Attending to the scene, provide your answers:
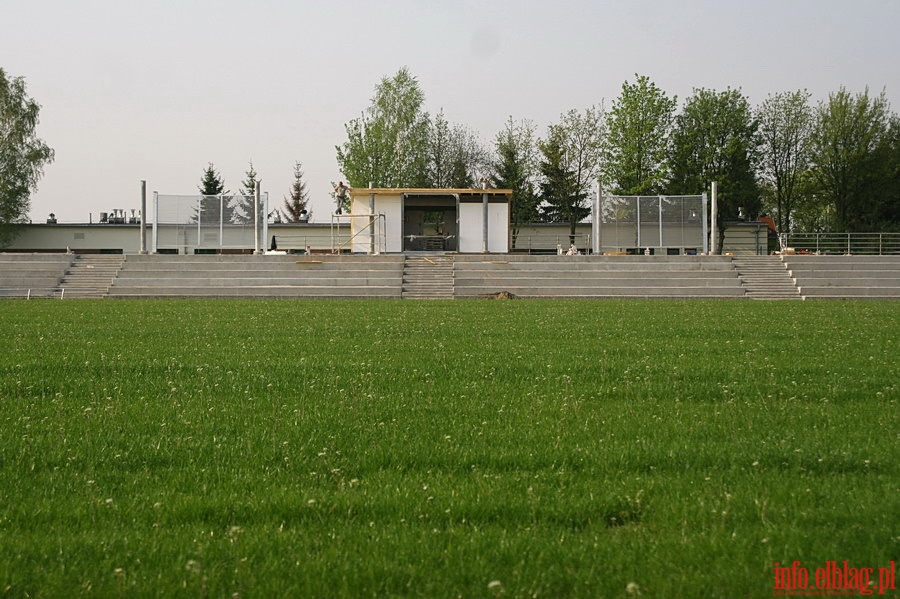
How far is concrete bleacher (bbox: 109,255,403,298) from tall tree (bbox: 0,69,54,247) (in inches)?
1044

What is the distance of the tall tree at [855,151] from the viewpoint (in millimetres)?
62594

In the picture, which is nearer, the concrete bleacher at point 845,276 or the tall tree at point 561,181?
the concrete bleacher at point 845,276

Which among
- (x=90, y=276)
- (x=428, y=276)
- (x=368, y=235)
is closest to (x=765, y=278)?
(x=428, y=276)

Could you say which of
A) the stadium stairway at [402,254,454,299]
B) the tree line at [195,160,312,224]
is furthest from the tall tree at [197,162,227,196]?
the stadium stairway at [402,254,454,299]

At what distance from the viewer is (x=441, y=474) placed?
5.40 m

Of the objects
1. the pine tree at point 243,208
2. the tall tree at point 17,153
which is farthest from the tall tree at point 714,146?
the tall tree at point 17,153

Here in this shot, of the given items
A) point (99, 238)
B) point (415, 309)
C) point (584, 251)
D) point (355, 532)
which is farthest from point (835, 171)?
point (355, 532)

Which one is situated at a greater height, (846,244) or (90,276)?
(846,244)

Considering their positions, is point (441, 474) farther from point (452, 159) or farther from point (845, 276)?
point (452, 159)

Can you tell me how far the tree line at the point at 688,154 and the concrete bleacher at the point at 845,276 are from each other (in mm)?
20081

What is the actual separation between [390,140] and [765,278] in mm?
34490

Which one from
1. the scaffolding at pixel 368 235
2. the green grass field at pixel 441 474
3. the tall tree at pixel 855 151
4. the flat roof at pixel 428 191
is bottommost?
the green grass field at pixel 441 474

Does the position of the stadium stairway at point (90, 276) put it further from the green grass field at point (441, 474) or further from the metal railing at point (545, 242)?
the metal railing at point (545, 242)

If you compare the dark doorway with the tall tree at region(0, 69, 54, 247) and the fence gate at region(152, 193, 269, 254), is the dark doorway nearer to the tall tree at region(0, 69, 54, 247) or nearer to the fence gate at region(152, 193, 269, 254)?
the fence gate at region(152, 193, 269, 254)
